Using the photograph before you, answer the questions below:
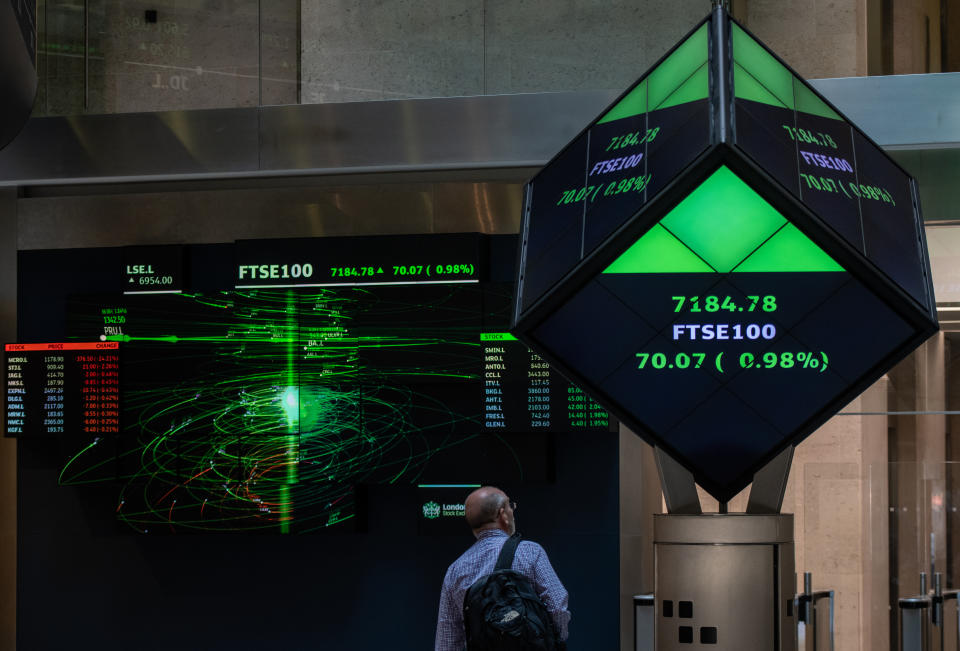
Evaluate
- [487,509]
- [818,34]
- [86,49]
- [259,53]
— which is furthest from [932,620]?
[86,49]

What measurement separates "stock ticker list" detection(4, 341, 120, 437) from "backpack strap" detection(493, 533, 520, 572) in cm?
357

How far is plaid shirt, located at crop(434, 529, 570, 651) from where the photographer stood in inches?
178

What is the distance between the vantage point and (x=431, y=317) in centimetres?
723

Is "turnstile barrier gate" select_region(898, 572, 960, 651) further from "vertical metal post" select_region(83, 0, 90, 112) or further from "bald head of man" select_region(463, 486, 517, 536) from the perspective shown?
"vertical metal post" select_region(83, 0, 90, 112)

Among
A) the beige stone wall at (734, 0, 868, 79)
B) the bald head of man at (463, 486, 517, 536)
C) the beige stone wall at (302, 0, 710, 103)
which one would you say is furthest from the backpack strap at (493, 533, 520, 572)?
the beige stone wall at (734, 0, 868, 79)

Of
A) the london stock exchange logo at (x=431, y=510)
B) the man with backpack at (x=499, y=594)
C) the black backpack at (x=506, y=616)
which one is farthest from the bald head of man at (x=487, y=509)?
the london stock exchange logo at (x=431, y=510)

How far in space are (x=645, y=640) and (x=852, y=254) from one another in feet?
11.1

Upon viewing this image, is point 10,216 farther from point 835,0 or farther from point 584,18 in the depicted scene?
point 835,0

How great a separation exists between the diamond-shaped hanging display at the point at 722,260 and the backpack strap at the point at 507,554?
1.06 meters

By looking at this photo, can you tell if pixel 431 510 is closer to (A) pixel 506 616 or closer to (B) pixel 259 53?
(B) pixel 259 53

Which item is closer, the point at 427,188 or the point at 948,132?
the point at 948,132

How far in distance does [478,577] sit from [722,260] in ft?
5.47

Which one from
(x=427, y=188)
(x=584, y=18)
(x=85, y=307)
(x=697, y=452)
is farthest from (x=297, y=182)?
(x=697, y=452)

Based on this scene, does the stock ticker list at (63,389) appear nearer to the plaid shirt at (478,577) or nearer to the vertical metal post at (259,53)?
the vertical metal post at (259,53)
